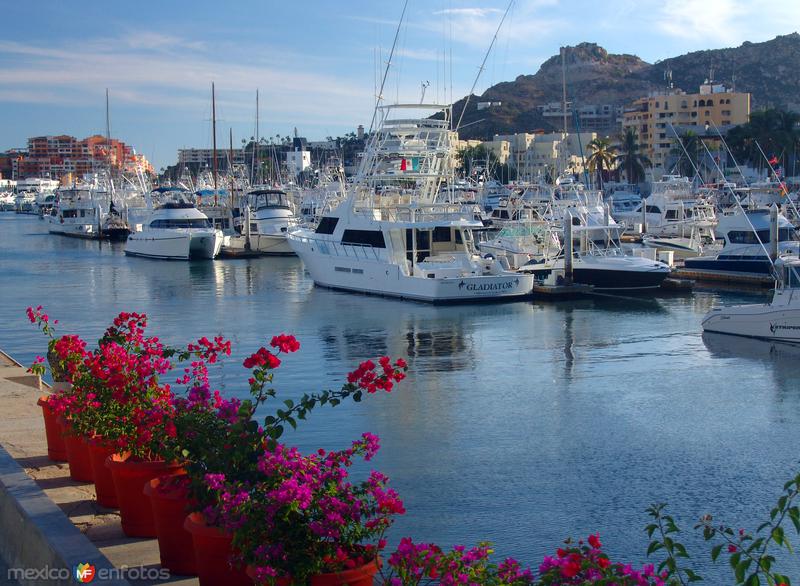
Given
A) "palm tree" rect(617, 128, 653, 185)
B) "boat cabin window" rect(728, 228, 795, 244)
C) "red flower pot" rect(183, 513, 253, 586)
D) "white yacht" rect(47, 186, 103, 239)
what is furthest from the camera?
"palm tree" rect(617, 128, 653, 185)

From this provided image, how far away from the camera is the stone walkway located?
23.3 ft

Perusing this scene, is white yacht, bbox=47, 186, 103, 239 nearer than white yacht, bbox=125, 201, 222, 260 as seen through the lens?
No

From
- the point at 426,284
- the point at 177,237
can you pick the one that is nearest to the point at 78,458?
the point at 426,284

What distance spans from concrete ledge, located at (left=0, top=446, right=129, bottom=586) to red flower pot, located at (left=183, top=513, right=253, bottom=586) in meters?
0.47

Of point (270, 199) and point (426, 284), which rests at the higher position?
point (270, 199)

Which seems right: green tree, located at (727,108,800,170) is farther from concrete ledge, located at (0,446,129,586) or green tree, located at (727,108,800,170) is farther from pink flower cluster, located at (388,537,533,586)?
pink flower cluster, located at (388,537,533,586)

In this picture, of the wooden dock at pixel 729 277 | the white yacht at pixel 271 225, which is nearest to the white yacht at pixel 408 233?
the wooden dock at pixel 729 277

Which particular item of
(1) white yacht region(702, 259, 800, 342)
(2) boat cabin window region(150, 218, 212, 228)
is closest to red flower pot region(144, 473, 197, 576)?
(1) white yacht region(702, 259, 800, 342)

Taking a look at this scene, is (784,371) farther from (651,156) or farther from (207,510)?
(651,156)

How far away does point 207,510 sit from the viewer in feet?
19.5

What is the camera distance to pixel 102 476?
8016mm

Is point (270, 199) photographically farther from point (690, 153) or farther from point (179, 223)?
point (690, 153)

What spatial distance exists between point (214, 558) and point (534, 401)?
46.8ft

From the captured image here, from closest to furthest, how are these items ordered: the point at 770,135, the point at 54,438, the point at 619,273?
1. the point at 54,438
2. the point at 619,273
3. the point at 770,135
